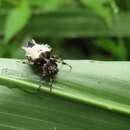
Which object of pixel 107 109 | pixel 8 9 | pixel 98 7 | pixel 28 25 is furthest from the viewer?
pixel 28 25

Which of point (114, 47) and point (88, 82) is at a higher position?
point (114, 47)

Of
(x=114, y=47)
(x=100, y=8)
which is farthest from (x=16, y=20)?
(x=114, y=47)

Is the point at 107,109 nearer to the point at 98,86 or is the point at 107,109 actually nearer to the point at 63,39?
the point at 98,86

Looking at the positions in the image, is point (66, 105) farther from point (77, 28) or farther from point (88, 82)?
point (77, 28)

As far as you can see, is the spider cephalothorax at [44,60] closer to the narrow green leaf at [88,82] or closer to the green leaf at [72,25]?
the narrow green leaf at [88,82]

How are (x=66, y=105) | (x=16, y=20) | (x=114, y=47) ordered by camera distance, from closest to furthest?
(x=66, y=105) → (x=16, y=20) → (x=114, y=47)

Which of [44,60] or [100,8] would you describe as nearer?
[44,60]

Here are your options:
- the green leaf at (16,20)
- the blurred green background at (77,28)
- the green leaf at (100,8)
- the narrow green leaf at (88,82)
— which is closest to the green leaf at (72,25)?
the blurred green background at (77,28)

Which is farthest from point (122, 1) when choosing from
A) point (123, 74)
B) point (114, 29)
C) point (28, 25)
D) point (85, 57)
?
point (123, 74)
